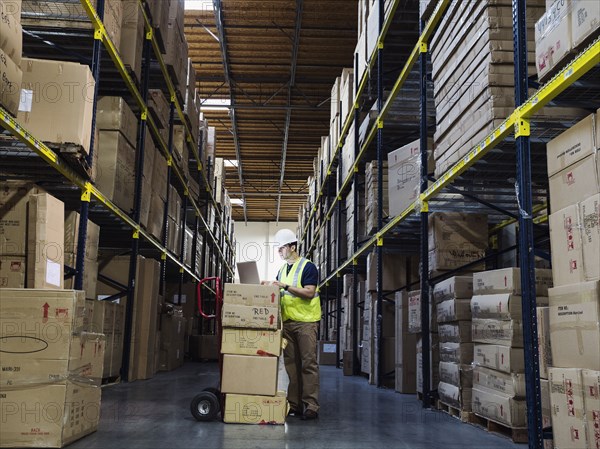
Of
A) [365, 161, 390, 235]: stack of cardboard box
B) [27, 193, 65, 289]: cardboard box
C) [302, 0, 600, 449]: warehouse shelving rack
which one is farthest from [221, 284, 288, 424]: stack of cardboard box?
[365, 161, 390, 235]: stack of cardboard box

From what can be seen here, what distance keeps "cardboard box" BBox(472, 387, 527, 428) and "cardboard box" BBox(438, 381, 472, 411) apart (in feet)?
0.70

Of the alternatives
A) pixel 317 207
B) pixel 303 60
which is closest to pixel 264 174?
pixel 317 207

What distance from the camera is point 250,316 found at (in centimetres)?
489

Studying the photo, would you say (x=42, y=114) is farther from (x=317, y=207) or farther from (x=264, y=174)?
(x=264, y=174)

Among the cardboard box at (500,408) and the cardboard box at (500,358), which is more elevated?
the cardboard box at (500,358)

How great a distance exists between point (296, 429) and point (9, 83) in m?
3.26

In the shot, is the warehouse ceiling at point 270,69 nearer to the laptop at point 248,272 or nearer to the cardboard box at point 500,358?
the laptop at point 248,272

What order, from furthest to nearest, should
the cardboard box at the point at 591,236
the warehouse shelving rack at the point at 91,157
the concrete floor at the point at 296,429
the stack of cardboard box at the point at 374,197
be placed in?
the stack of cardboard box at the point at 374,197 < the warehouse shelving rack at the point at 91,157 < the concrete floor at the point at 296,429 < the cardboard box at the point at 591,236

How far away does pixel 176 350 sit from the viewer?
35.3 ft

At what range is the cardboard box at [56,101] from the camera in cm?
506

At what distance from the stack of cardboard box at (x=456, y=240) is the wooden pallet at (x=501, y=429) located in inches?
67.3

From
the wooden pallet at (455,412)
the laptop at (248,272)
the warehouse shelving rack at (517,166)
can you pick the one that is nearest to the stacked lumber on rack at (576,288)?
the warehouse shelving rack at (517,166)

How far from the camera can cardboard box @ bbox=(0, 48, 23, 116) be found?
12.9ft

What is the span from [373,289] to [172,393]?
3302 millimetres
